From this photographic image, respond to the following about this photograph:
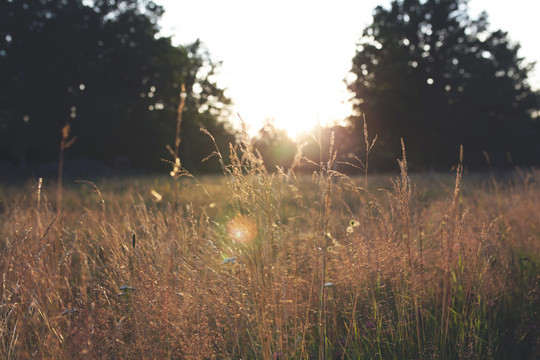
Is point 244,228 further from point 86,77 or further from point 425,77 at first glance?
point 86,77

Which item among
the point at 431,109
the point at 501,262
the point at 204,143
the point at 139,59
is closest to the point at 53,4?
the point at 139,59

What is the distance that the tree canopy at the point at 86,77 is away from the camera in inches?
754

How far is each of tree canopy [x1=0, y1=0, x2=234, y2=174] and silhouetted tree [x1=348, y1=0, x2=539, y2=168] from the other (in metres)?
13.1

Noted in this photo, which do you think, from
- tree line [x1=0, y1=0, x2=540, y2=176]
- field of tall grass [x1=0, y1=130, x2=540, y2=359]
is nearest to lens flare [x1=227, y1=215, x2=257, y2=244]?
field of tall grass [x1=0, y1=130, x2=540, y2=359]

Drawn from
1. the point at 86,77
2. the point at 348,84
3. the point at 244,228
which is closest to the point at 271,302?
the point at 244,228

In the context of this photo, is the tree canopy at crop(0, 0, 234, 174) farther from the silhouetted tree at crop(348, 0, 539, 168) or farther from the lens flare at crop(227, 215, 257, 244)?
the lens flare at crop(227, 215, 257, 244)

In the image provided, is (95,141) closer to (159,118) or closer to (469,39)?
(159,118)

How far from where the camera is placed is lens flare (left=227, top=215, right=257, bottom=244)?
220cm

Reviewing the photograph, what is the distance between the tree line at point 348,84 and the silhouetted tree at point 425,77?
0.18 ft

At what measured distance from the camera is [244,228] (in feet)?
7.52

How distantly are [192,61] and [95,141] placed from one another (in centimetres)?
950

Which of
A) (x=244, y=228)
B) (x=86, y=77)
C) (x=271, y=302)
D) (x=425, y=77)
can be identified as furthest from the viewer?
(x=86, y=77)

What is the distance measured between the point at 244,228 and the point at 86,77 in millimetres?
22311

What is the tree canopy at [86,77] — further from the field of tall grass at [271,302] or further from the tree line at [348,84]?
the field of tall grass at [271,302]
